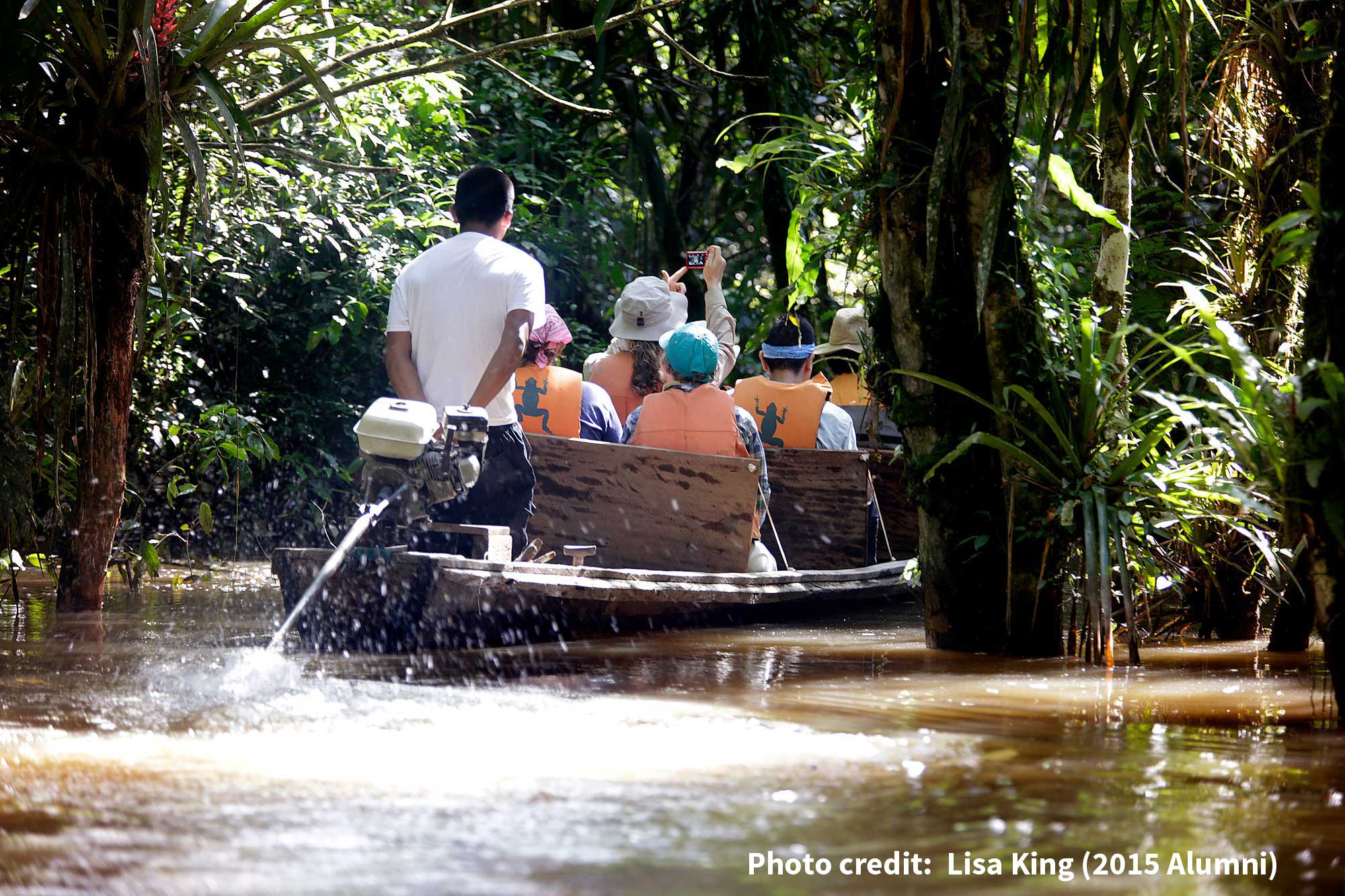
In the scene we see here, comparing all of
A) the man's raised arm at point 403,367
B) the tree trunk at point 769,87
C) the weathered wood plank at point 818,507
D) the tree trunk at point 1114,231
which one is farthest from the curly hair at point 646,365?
the tree trunk at point 769,87

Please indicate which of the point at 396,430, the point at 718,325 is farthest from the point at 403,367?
the point at 718,325

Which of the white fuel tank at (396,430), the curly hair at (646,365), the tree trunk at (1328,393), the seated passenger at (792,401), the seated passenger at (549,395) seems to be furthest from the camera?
the seated passenger at (792,401)

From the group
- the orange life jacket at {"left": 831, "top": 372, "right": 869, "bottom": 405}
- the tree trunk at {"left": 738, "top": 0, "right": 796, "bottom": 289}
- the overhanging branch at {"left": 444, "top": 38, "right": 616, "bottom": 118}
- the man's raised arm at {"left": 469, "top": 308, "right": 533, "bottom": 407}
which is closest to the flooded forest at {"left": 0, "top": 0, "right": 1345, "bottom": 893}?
the man's raised arm at {"left": 469, "top": 308, "right": 533, "bottom": 407}

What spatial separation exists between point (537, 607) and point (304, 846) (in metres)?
3.14

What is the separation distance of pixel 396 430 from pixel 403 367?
933 millimetres

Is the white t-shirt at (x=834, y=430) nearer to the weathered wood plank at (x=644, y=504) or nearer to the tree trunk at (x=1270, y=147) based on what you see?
the weathered wood plank at (x=644, y=504)

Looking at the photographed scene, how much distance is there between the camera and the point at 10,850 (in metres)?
2.28

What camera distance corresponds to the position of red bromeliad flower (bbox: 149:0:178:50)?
539 cm

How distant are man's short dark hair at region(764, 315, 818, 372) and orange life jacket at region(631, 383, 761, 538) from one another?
1.33 m

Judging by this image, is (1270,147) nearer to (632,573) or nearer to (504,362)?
(632,573)

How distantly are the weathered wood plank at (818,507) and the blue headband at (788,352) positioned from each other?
595 millimetres

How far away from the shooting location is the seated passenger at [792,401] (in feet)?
25.5

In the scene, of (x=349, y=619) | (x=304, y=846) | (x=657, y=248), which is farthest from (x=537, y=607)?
(x=657, y=248)

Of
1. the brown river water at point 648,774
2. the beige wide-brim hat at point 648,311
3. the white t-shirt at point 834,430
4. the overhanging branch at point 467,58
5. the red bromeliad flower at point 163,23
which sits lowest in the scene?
the brown river water at point 648,774
